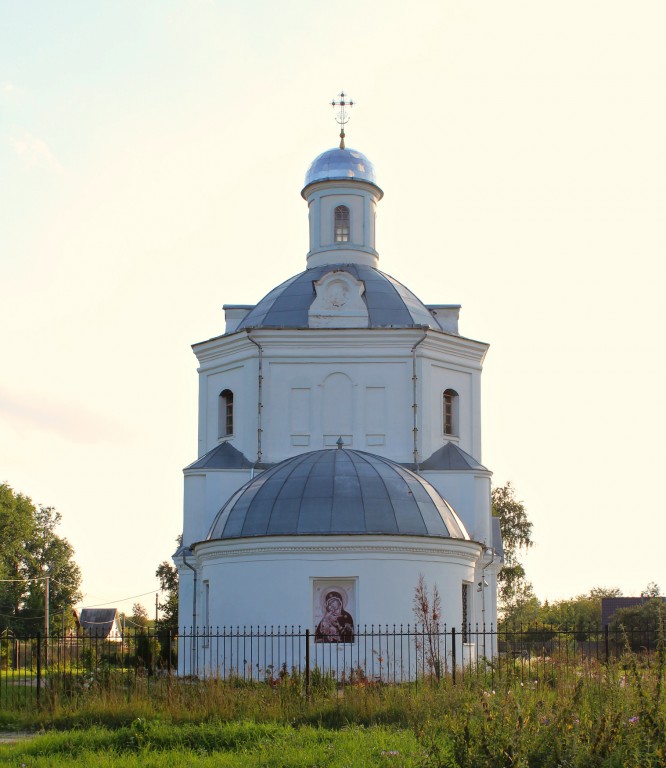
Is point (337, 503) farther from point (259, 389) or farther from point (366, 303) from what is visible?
point (366, 303)

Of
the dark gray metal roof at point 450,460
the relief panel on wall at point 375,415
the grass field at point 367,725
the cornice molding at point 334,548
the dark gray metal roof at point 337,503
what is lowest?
the grass field at point 367,725

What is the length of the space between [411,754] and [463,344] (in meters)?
17.7

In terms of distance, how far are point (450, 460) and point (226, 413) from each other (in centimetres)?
576

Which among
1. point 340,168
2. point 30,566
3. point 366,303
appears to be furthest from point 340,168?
point 30,566

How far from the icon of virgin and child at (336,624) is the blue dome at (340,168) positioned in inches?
557

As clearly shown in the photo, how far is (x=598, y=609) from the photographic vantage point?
59156 mm

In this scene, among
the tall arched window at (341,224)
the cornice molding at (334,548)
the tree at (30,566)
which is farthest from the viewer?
the tree at (30,566)

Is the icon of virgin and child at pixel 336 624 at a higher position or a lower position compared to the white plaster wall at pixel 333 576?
lower

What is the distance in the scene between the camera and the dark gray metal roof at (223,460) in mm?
26734

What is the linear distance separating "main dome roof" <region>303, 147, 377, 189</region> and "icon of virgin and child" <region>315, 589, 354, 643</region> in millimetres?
14160

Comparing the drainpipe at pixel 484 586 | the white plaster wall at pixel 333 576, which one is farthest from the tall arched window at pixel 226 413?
the drainpipe at pixel 484 586

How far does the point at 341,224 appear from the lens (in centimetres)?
3128

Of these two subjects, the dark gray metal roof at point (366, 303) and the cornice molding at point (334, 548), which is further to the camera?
the dark gray metal roof at point (366, 303)

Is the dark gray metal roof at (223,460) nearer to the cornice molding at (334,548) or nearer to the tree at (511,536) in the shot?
the cornice molding at (334,548)
